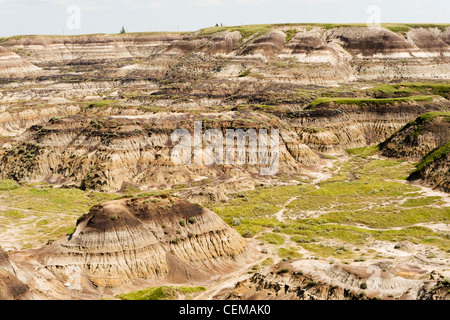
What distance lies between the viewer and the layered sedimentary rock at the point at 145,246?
150 ft

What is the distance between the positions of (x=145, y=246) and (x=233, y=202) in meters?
33.4

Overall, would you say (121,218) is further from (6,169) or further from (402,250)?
(6,169)

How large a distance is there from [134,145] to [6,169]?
94.9 ft

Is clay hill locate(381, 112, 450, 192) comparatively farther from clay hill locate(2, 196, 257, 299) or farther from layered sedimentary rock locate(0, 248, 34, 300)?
layered sedimentary rock locate(0, 248, 34, 300)

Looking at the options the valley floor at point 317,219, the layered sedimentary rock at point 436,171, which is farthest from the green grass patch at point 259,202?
the layered sedimentary rock at point 436,171

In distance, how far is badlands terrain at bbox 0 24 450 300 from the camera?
42000 mm

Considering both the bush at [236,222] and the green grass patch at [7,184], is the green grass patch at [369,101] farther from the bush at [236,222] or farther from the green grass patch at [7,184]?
the green grass patch at [7,184]

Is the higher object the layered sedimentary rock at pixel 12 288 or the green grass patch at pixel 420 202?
the layered sedimentary rock at pixel 12 288

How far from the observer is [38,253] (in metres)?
47.2

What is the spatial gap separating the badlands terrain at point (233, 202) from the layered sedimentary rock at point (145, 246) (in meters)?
0.13

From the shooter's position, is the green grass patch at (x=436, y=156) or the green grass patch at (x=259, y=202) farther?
the green grass patch at (x=436, y=156)

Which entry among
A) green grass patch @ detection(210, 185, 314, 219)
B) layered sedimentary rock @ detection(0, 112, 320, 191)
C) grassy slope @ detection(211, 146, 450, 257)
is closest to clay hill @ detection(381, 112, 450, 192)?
grassy slope @ detection(211, 146, 450, 257)

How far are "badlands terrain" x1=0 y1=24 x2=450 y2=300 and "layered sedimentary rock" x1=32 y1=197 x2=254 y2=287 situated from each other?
0.13 m

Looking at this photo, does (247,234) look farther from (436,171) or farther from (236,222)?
(436,171)
